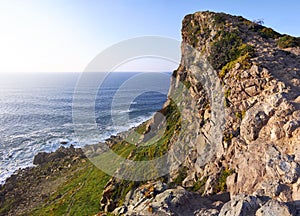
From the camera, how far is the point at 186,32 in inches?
1821

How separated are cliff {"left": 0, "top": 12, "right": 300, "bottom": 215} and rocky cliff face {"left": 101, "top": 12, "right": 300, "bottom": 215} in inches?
3.3

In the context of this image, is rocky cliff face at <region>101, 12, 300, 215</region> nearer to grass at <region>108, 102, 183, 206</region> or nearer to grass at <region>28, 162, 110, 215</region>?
grass at <region>108, 102, 183, 206</region>

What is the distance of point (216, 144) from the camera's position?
2547 centimetres

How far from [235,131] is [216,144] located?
2989 millimetres

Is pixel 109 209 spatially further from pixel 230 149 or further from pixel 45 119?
pixel 45 119

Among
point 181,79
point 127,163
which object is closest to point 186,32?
point 181,79

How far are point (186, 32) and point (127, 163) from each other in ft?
89.0

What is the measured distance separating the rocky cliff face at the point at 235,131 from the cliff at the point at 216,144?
8 centimetres

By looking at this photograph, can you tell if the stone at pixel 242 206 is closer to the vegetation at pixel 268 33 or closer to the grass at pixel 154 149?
the grass at pixel 154 149

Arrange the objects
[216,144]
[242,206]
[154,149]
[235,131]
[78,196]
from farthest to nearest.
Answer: [78,196] → [154,149] → [216,144] → [235,131] → [242,206]

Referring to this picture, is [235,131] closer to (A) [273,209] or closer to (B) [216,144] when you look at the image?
(B) [216,144]

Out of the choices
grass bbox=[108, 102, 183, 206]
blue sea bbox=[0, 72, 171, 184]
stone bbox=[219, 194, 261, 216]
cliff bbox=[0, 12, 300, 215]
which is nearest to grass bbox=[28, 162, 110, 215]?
cliff bbox=[0, 12, 300, 215]

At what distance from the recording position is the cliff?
54.8 feet

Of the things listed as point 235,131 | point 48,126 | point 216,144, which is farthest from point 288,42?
point 48,126
